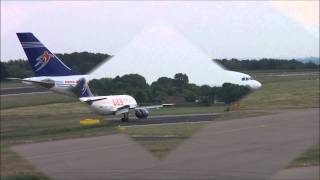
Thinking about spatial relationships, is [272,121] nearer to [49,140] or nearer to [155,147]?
[155,147]

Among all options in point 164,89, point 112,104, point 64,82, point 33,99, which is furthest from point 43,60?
point 33,99

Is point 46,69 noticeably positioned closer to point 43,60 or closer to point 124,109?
point 43,60

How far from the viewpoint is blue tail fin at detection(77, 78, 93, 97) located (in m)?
6.44

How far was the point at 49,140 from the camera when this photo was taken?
974 centimetres

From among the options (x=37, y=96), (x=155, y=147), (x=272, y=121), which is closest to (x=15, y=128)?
(x=37, y=96)

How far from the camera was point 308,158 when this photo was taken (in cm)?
1031

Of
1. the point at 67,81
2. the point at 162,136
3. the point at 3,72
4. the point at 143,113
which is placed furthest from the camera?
the point at 162,136

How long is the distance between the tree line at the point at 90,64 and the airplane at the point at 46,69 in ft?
0.22

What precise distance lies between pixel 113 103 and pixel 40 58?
91 centimetres

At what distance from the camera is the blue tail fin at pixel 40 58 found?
22.2ft

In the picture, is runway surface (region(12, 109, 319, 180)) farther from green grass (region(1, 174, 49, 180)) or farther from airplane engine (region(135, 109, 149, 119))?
airplane engine (region(135, 109, 149, 119))

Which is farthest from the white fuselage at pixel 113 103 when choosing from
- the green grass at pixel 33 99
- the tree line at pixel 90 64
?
the tree line at pixel 90 64

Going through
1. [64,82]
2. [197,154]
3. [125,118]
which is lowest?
[197,154]

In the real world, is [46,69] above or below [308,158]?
A: above
